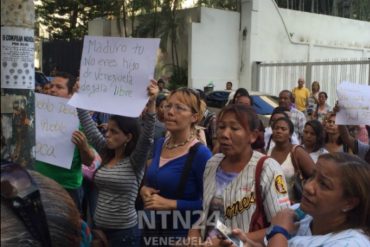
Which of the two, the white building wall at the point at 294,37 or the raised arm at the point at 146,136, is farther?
the white building wall at the point at 294,37

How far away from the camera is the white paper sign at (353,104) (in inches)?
183

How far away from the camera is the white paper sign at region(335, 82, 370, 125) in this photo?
4.66 meters

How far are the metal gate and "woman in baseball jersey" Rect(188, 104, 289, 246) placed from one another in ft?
→ 48.8

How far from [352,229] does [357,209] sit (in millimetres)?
84

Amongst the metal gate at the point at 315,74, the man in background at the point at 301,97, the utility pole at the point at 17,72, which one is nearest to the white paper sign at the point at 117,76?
the utility pole at the point at 17,72

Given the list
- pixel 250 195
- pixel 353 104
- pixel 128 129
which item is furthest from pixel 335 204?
pixel 353 104

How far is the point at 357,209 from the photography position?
210cm

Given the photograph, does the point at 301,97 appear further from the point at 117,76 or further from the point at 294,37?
the point at 117,76

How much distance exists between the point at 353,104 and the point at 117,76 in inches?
93.4

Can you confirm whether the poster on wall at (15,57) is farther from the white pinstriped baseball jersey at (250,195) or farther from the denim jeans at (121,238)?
the denim jeans at (121,238)

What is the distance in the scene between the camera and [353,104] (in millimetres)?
4680

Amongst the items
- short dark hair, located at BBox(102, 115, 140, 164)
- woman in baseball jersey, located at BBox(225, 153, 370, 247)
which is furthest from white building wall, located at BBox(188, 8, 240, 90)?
woman in baseball jersey, located at BBox(225, 153, 370, 247)

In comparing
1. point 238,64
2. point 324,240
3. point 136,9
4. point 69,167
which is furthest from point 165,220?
point 136,9

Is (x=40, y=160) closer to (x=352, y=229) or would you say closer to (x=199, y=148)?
(x=199, y=148)
